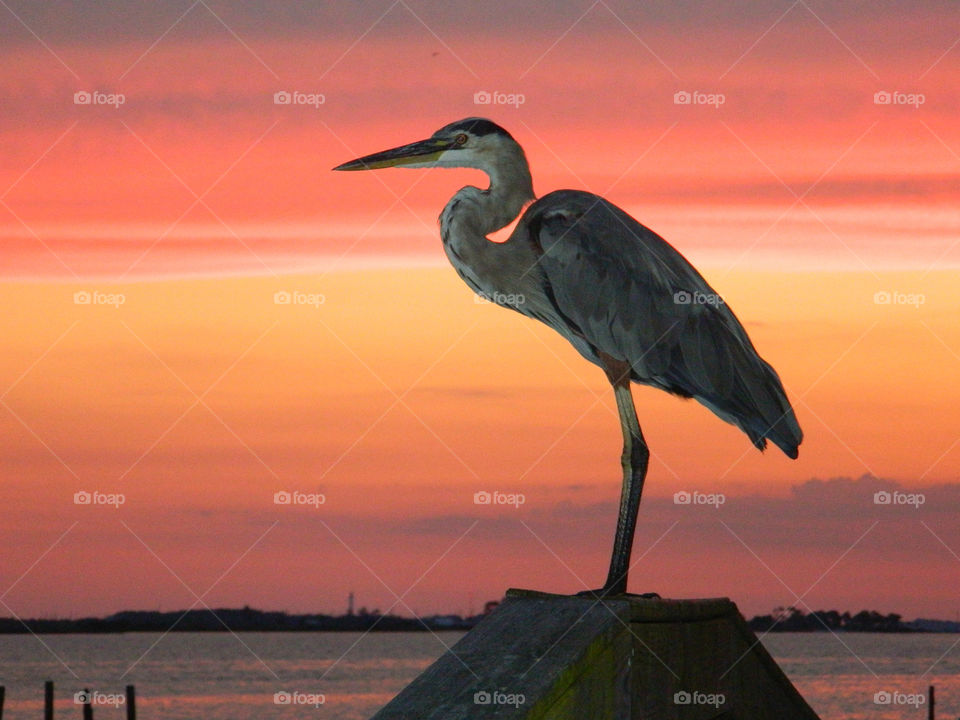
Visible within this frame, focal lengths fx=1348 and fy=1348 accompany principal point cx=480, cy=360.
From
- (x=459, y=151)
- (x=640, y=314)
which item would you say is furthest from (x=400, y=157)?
(x=640, y=314)

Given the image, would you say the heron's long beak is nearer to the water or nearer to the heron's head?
the heron's head

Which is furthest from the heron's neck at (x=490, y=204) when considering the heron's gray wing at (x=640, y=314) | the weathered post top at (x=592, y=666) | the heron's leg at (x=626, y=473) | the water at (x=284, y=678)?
the water at (x=284, y=678)

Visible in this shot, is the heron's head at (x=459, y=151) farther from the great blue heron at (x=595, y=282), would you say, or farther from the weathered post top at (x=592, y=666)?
the weathered post top at (x=592, y=666)

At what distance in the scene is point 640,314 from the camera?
924 centimetres

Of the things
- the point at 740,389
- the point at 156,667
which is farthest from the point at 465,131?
the point at 156,667

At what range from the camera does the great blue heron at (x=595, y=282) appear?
9180mm

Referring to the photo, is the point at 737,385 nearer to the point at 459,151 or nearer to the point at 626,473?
the point at 626,473

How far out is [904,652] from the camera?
142 m

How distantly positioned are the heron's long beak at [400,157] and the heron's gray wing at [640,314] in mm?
794

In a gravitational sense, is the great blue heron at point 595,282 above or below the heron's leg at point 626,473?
above

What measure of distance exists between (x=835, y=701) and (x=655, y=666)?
229 feet

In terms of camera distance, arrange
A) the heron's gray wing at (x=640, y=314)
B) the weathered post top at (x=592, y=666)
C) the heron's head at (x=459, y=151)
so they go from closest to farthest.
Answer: the weathered post top at (x=592, y=666), the heron's gray wing at (x=640, y=314), the heron's head at (x=459, y=151)

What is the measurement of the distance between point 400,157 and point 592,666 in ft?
13.5

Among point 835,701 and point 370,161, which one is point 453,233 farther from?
point 835,701
